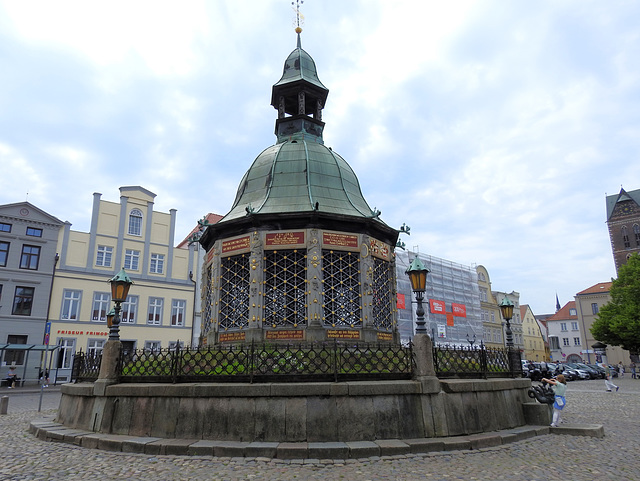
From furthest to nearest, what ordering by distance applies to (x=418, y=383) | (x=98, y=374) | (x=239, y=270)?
1. (x=239, y=270)
2. (x=98, y=374)
3. (x=418, y=383)

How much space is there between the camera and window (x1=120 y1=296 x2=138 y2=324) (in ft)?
127

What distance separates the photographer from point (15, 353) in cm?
3441

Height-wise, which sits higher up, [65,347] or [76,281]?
[76,281]

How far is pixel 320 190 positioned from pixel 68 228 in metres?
30.4

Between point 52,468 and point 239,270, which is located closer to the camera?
point 52,468

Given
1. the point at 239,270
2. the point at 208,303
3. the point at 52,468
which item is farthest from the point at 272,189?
the point at 52,468

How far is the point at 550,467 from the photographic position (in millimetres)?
8203

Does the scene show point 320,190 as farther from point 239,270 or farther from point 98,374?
point 98,374

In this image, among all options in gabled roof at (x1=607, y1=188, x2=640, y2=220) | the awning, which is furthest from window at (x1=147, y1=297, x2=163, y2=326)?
gabled roof at (x1=607, y1=188, x2=640, y2=220)

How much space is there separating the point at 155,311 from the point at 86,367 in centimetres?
2869

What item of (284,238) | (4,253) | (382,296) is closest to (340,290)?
(382,296)

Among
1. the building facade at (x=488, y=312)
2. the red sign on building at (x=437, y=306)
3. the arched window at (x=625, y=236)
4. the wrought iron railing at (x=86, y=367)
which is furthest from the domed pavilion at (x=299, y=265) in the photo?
the arched window at (x=625, y=236)

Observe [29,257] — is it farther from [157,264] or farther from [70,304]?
[157,264]

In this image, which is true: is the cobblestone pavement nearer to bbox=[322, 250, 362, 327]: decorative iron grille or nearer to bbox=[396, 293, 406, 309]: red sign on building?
bbox=[322, 250, 362, 327]: decorative iron grille
